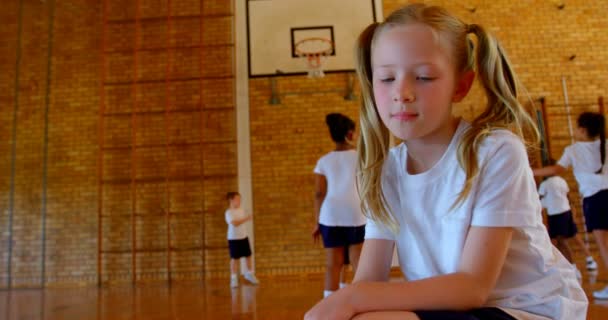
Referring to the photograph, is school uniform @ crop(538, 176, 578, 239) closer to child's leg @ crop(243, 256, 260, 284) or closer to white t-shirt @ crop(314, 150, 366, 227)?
white t-shirt @ crop(314, 150, 366, 227)

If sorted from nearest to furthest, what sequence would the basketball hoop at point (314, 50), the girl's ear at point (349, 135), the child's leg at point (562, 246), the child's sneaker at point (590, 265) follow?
1. the girl's ear at point (349, 135)
2. the child's leg at point (562, 246)
3. the child's sneaker at point (590, 265)
4. the basketball hoop at point (314, 50)

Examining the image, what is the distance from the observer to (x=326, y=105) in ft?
20.4

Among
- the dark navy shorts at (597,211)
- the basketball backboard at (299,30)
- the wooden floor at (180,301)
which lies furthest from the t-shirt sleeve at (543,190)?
the basketball backboard at (299,30)

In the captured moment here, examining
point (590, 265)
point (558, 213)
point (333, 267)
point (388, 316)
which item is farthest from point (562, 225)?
point (388, 316)

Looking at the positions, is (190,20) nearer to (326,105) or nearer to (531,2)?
(326,105)

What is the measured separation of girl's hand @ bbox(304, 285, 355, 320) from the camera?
2.24 feet

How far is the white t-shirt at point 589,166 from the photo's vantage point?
3.34 meters

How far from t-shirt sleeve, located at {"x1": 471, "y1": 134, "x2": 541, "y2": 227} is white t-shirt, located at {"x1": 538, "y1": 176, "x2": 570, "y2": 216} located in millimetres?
4537

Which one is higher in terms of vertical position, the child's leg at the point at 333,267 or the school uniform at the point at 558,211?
the school uniform at the point at 558,211

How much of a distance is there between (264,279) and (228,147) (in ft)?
6.16

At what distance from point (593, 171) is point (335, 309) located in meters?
3.45

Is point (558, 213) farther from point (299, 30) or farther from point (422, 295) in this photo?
point (422, 295)

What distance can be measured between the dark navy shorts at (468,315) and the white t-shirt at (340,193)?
101 inches

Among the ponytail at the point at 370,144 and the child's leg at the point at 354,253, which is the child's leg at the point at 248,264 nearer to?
the child's leg at the point at 354,253
